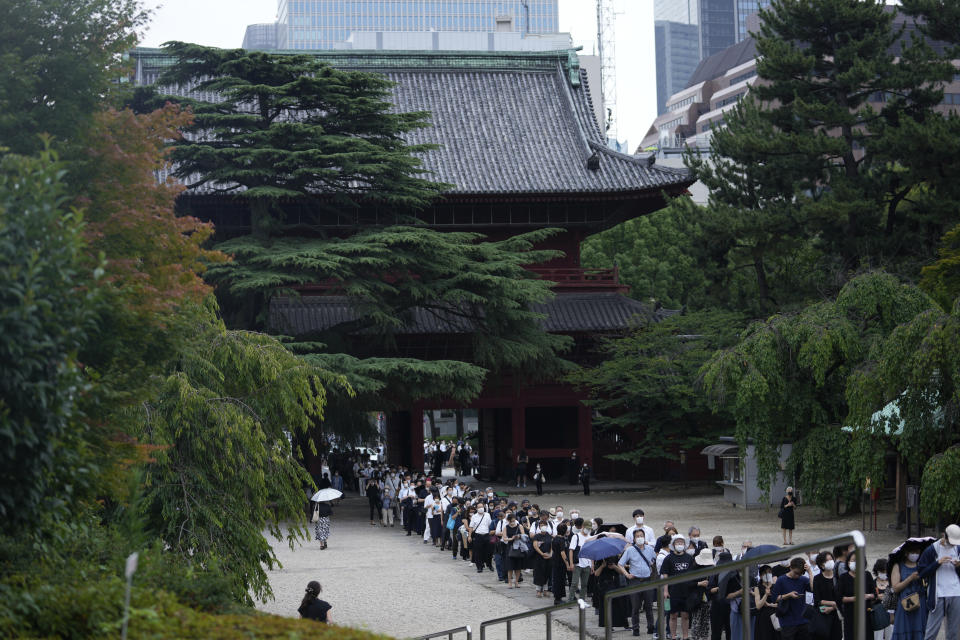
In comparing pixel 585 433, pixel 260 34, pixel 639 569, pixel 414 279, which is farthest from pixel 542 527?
pixel 260 34

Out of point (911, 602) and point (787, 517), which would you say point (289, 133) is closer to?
point (787, 517)

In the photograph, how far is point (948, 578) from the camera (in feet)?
38.7

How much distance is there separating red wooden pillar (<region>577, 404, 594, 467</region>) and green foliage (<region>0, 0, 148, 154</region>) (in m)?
29.5

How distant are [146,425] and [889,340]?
44.5ft

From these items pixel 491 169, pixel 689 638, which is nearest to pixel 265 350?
pixel 689 638

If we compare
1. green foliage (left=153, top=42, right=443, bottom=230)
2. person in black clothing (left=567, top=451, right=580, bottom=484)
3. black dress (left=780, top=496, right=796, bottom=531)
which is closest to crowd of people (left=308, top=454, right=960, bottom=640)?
black dress (left=780, top=496, right=796, bottom=531)

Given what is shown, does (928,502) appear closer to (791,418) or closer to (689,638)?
(689,638)

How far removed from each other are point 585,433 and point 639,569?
73.9ft

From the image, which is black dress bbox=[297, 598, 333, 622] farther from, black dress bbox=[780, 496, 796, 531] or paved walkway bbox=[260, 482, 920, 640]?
black dress bbox=[780, 496, 796, 531]

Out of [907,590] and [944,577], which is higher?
[944,577]

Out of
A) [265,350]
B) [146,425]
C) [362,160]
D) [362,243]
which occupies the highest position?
[362,160]

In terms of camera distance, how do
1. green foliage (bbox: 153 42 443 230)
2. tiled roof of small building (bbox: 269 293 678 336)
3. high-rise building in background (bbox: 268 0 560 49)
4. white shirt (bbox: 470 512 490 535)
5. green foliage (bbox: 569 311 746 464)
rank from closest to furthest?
white shirt (bbox: 470 512 490 535) < green foliage (bbox: 153 42 443 230) < green foliage (bbox: 569 311 746 464) < tiled roof of small building (bbox: 269 293 678 336) < high-rise building in background (bbox: 268 0 560 49)

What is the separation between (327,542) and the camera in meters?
26.2

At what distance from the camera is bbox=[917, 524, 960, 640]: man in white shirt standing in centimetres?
1175
